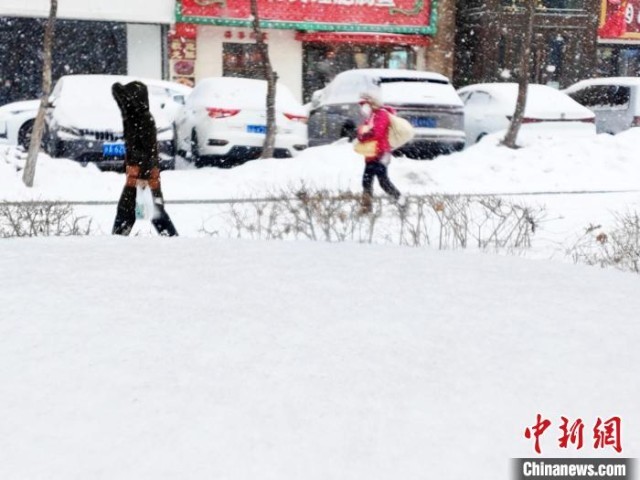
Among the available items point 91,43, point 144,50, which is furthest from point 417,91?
point 91,43

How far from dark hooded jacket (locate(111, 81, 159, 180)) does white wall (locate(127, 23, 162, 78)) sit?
16.3 meters

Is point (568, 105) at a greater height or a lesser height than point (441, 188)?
greater

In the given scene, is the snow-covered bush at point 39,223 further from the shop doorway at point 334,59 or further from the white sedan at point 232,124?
the shop doorway at point 334,59

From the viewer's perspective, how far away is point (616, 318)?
4.39 meters

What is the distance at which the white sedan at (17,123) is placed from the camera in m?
16.0

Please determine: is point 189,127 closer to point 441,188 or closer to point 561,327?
point 441,188

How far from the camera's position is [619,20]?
2819cm

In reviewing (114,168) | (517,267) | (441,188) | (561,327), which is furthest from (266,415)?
(114,168)

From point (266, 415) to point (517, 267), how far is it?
2.67 metres

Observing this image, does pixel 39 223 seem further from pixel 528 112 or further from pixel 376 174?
pixel 528 112

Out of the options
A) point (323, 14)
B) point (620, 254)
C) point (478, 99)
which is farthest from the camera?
point (323, 14)

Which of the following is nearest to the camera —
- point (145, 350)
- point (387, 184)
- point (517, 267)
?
point (145, 350)

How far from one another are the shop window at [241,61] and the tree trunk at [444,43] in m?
5.11

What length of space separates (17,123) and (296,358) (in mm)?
13496
